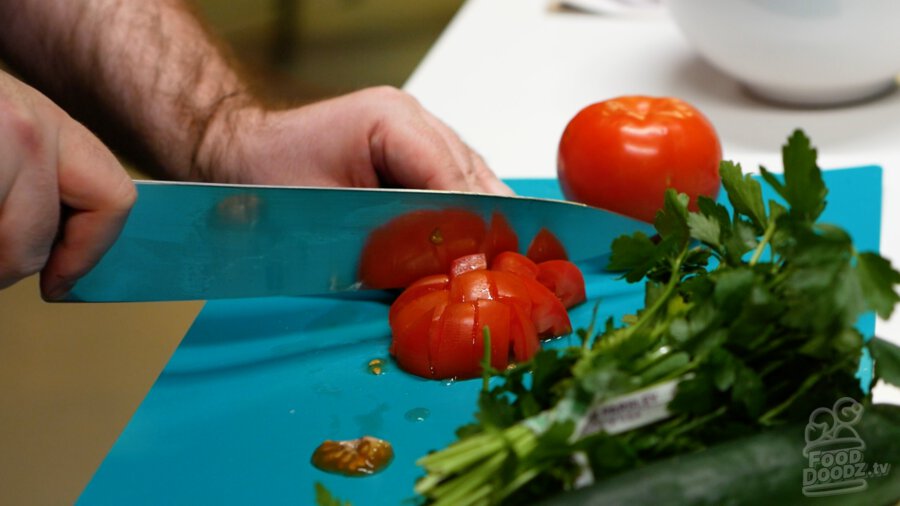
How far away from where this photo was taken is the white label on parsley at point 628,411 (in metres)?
0.94

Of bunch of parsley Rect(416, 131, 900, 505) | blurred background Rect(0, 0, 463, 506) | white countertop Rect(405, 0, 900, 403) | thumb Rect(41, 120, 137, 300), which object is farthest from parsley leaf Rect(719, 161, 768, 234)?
blurred background Rect(0, 0, 463, 506)

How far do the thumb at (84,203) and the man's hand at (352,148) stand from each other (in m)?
0.51

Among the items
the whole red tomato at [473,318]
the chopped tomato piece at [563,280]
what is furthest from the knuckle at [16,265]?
the chopped tomato piece at [563,280]

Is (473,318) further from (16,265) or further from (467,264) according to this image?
(16,265)

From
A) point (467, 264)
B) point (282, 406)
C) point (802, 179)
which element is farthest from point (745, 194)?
point (282, 406)

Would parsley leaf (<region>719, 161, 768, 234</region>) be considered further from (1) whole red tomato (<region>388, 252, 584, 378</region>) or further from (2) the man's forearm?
(2) the man's forearm

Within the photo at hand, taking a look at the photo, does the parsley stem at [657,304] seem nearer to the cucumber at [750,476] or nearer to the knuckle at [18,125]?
the cucumber at [750,476]

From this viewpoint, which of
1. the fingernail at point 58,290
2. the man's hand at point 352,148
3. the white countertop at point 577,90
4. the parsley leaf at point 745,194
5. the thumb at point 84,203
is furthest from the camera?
the white countertop at point 577,90

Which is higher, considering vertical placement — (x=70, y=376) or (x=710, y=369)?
(x=710, y=369)

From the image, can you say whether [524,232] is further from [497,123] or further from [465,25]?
[465,25]

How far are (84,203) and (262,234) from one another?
317 mm

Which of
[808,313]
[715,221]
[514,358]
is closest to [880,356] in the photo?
[808,313]

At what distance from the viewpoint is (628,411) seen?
949mm

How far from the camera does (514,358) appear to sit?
4.71 feet
